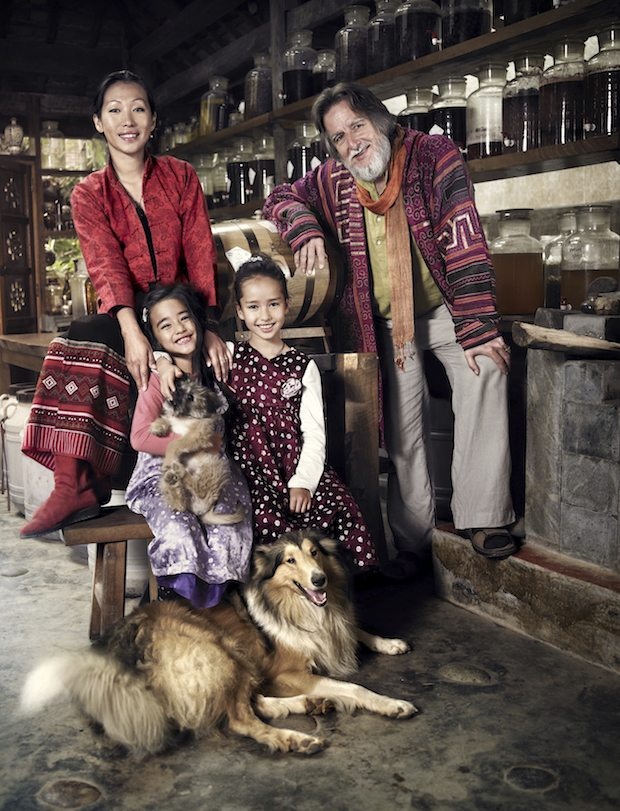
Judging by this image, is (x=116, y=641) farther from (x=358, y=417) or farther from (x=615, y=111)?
(x=615, y=111)

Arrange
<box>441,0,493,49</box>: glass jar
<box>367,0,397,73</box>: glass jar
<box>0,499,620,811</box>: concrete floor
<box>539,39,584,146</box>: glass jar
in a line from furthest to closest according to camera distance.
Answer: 1. <box>367,0,397,73</box>: glass jar
2. <box>441,0,493,49</box>: glass jar
3. <box>539,39,584,146</box>: glass jar
4. <box>0,499,620,811</box>: concrete floor

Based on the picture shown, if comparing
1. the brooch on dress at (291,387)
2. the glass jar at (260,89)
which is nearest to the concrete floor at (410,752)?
the brooch on dress at (291,387)

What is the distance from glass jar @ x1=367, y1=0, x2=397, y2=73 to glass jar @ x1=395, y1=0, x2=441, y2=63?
0.15 meters

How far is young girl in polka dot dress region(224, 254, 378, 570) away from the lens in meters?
2.86

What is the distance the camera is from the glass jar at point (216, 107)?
6059mm

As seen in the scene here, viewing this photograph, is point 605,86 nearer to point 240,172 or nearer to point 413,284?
point 413,284

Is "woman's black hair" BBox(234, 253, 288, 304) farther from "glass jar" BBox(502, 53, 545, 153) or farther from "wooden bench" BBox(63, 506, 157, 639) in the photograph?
"glass jar" BBox(502, 53, 545, 153)

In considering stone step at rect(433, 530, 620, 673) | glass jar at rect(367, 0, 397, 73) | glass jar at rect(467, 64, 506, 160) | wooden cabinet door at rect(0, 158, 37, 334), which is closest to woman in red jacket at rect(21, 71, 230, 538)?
stone step at rect(433, 530, 620, 673)

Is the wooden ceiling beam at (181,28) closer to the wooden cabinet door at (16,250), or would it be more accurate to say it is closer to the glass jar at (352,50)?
the wooden cabinet door at (16,250)

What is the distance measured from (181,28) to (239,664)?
550cm

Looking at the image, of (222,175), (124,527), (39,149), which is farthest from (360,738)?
(39,149)

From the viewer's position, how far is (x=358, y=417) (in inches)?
131

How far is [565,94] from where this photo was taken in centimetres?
365

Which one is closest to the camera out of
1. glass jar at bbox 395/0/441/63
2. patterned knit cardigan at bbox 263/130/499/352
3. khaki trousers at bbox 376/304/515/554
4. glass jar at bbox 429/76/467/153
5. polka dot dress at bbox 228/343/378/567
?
polka dot dress at bbox 228/343/378/567
